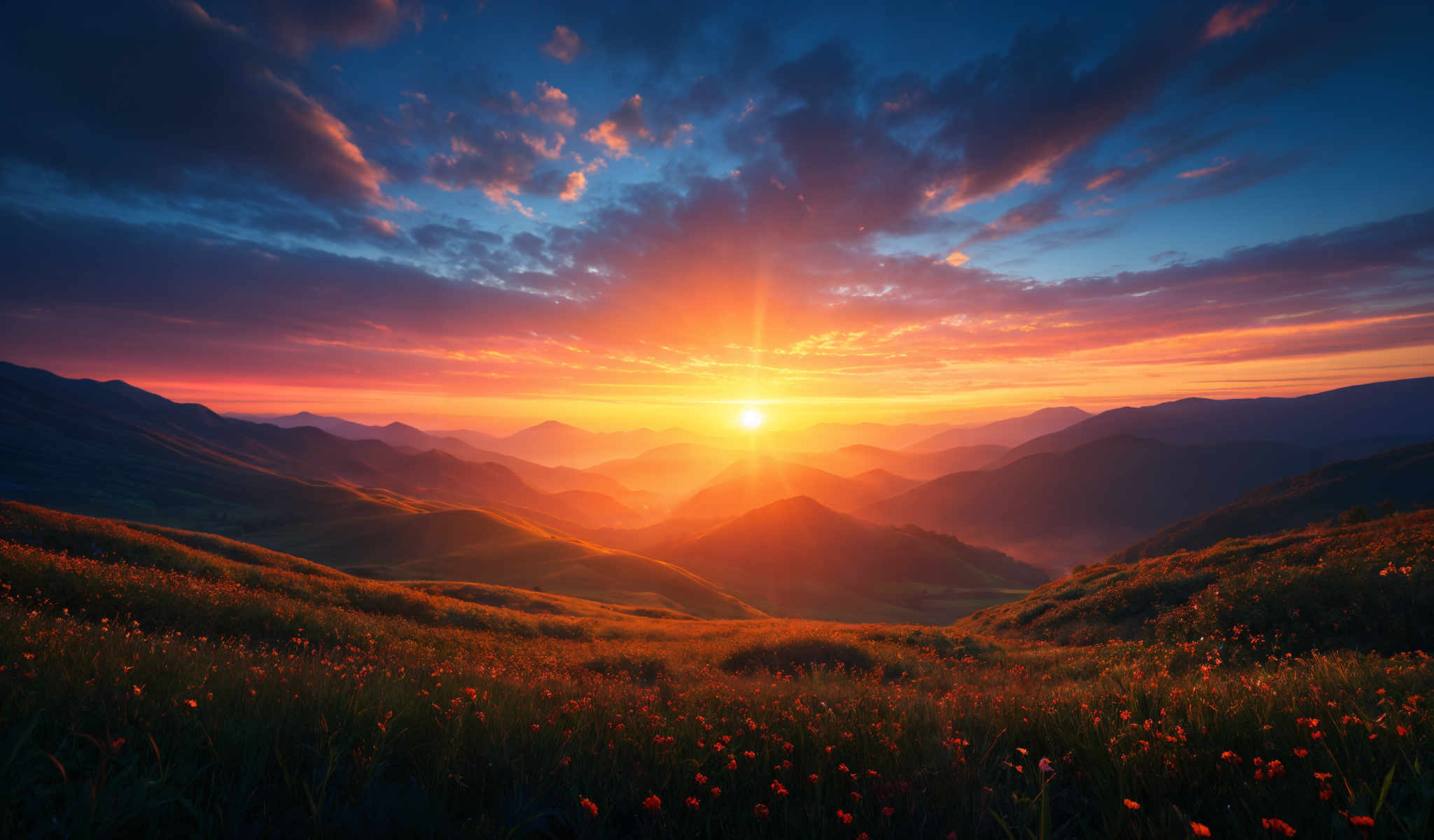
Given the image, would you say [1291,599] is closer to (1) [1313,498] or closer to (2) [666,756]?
(2) [666,756]

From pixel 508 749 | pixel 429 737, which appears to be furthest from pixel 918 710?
pixel 429 737

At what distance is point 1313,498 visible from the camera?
428 feet

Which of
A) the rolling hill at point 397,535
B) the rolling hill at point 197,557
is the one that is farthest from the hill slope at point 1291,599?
the rolling hill at point 397,535

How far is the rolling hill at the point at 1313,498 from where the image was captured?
111m

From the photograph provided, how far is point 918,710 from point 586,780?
273 centimetres

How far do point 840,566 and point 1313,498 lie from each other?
11549 centimetres

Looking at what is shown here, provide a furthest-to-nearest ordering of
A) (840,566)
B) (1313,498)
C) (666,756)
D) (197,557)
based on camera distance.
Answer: (1313,498), (840,566), (197,557), (666,756)

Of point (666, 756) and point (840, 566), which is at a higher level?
point (666, 756)

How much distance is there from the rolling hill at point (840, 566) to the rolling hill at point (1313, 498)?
3210 centimetres

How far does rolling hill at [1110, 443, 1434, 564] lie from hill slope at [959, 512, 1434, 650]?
307 feet

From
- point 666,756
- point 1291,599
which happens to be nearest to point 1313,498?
point 1291,599

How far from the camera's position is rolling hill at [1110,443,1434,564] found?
4363 inches

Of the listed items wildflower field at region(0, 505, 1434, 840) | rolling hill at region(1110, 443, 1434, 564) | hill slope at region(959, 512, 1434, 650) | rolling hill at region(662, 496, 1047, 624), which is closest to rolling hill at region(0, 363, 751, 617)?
rolling hill at region(662, 496, 1047, 624)

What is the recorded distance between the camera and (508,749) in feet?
9.11
